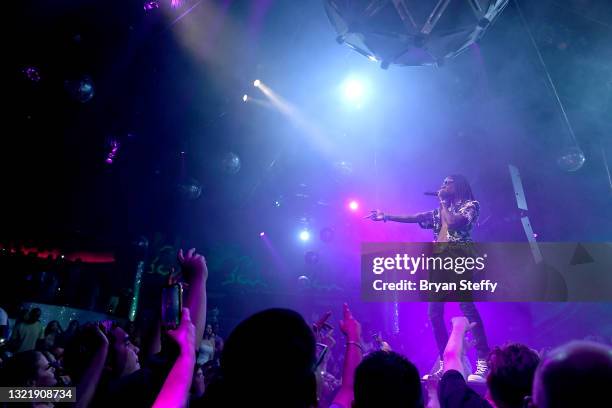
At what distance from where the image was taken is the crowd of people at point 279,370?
3.59ft

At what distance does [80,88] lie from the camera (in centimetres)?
666

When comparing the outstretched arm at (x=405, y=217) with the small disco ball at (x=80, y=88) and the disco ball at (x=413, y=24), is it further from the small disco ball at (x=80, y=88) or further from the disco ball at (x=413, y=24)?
the small disco ball at (x=80, y=88)

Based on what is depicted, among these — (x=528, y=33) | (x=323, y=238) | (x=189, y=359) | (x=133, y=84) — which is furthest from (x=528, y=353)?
(x=323, y=238)

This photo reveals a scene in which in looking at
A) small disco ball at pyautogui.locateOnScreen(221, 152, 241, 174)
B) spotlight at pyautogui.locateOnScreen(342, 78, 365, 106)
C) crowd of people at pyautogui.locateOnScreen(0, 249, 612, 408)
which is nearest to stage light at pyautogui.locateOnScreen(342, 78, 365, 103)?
spotlight at pyautogui.locateOnScreen(342, 78, 365, 106)

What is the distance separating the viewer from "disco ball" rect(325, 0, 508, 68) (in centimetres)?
308

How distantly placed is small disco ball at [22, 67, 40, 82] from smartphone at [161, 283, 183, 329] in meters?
6.68

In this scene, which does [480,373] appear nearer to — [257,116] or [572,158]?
[572,158]

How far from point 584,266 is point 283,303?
8800 mm

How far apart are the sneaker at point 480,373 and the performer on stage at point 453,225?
0.32ft

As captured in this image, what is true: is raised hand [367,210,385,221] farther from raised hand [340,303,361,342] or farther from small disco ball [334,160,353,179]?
small disco ball [334,160,353,179]

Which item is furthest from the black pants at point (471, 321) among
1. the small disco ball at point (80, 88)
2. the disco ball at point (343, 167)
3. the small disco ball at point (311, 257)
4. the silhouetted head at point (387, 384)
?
the small disco ball at point (311, 257)

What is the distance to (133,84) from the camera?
781 cm

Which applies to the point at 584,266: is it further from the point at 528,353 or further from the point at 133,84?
the point at 133,84

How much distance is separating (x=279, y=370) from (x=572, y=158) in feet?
30.7
